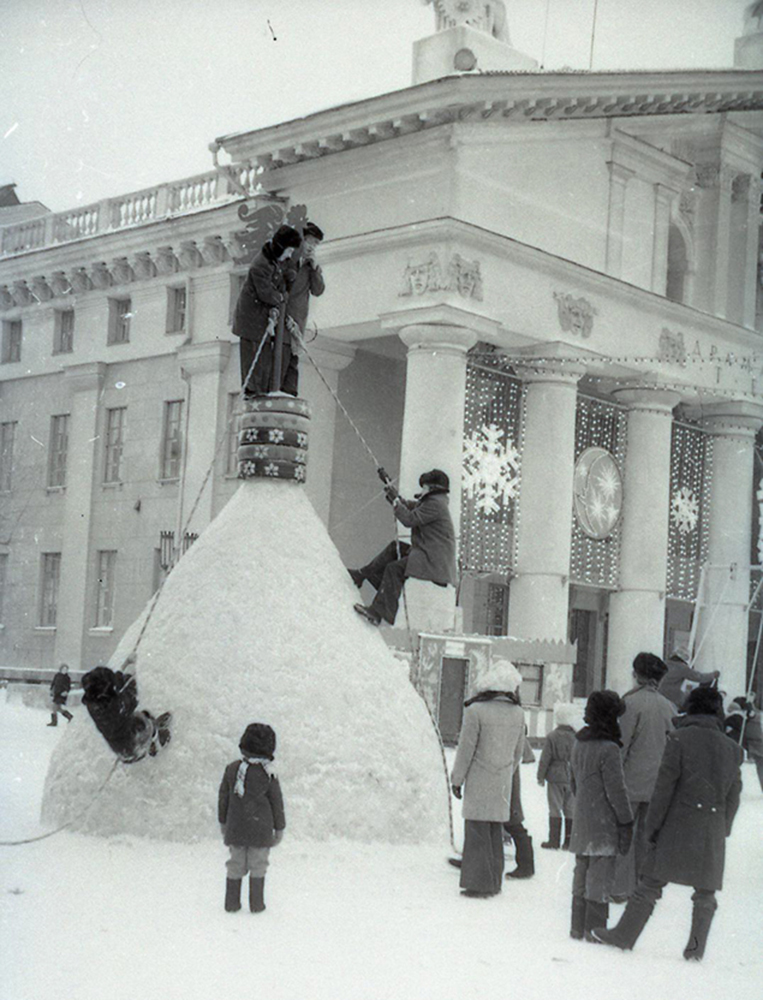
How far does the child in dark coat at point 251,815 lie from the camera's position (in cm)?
796

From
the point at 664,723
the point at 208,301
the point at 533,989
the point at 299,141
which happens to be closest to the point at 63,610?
the point at 208,301

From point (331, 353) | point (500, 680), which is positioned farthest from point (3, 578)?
point (500, 680)

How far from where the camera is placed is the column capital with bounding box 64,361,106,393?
31391 millimetres

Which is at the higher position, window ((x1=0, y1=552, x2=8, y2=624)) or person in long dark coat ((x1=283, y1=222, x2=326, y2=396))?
person in long dark coat ((x1=283, y1=222, x2=326, y2=396))

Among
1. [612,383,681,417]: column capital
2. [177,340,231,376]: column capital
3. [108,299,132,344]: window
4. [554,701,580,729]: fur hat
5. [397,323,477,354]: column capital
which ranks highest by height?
[108,299,132,344]: window

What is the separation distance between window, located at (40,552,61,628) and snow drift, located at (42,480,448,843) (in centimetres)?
2171

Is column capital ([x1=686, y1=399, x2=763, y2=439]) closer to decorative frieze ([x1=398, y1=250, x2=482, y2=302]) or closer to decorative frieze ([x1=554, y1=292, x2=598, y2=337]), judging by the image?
decorative frieze ([x1=554, y1=292, x2=598, y2=337])

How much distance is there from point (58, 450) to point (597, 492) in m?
12.3

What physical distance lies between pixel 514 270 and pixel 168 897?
58.2 feet

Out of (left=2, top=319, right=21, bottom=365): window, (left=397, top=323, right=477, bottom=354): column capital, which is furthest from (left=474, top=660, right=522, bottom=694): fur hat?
(left=2, top=319, right=21, bottom=365): window

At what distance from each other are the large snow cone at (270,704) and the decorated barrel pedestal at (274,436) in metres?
0.09

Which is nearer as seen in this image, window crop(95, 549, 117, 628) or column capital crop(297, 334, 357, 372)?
column capital crop(297, 334, 357, 372)

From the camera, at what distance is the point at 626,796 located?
7.93m

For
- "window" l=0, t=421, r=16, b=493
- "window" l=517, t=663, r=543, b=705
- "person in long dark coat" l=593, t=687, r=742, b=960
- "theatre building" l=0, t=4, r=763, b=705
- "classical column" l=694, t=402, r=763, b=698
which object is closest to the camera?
"person in long dark coat" l=593, t=687, r=742, b=960
